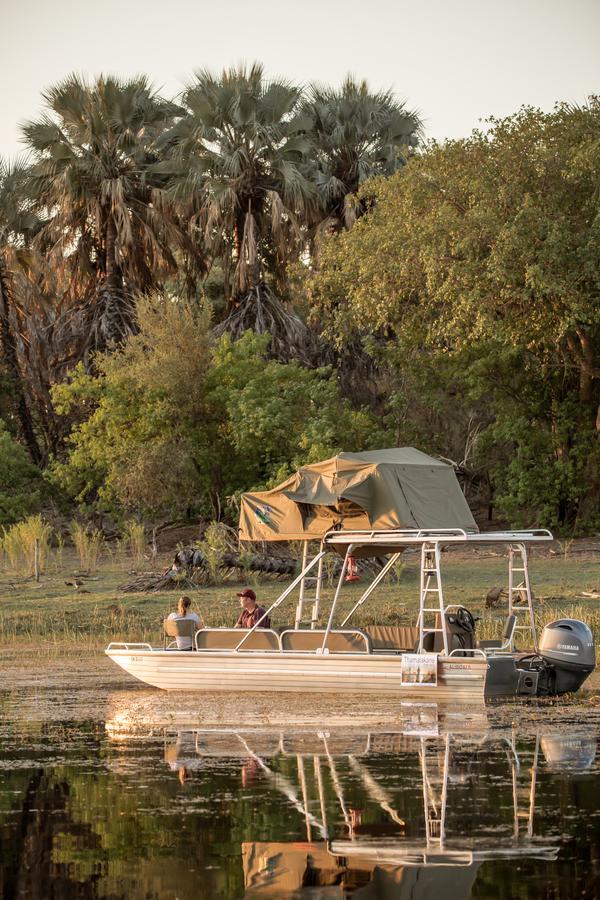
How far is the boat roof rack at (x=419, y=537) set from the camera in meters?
15.6

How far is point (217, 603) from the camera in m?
24.2

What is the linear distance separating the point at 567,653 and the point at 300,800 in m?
6.30

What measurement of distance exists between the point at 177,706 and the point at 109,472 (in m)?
20.4

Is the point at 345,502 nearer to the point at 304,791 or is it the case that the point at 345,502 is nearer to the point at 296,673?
the point at 296,673

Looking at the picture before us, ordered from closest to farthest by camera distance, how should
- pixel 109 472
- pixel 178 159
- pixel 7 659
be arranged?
pixel 7 659
pixel 109 472
pixel 178 159

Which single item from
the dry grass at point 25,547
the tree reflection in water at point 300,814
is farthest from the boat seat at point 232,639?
the dry grass at point 25,547

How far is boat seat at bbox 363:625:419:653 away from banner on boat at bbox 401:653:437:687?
1.51m

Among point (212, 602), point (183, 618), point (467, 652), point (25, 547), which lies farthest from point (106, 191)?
point (467, 652)

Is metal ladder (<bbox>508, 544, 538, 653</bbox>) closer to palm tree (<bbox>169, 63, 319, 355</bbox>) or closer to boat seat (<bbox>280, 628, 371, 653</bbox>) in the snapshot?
boat seat (<bbox>280, 628, 371, 653</bbox>)

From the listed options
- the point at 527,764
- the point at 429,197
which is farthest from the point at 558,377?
the point at 527,764

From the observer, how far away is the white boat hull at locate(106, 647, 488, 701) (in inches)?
604

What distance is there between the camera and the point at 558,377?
36219 mm

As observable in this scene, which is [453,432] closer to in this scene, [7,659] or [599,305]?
[599,305]

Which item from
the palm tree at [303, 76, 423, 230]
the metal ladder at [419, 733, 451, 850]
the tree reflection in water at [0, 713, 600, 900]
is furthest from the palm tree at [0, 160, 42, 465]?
the metal ladder at [419, 733, 451, 850]
